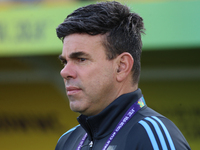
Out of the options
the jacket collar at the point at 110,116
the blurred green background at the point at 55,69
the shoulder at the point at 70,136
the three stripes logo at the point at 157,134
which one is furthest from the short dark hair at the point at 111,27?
the blurred green background at the point at 55,69

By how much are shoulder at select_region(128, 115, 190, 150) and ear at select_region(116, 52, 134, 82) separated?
0.81ft

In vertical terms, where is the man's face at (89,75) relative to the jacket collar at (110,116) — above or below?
above

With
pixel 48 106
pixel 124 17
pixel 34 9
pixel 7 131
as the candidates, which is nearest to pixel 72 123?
pixel 48 106

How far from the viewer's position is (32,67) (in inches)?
188

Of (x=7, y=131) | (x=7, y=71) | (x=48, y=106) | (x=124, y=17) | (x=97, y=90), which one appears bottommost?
(x=7, y=131)

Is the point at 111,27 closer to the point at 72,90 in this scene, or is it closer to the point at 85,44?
the point at 85,44

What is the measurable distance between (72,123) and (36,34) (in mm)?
1633

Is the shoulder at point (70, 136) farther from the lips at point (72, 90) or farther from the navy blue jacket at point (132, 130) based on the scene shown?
the lips at point (72, 90)

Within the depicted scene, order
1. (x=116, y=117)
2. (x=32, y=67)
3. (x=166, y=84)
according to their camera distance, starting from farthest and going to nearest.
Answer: (x=32, y=67)
(x=166, y=84)
(x=116, y=117)

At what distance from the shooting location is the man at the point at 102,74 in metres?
1.42

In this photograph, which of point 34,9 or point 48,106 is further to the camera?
point 48,106

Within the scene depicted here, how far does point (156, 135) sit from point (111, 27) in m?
0.53

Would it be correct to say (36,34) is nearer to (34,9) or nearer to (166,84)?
(34,9)

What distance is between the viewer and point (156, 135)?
1224 mm
